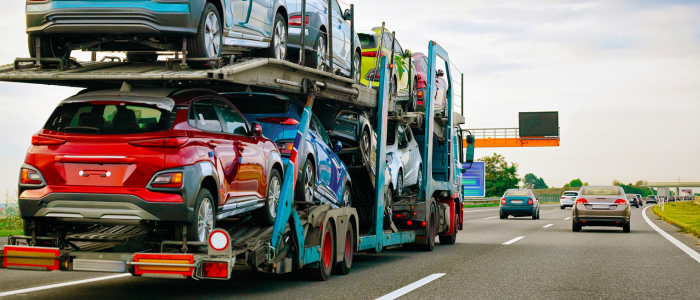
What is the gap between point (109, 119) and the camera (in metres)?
6.83

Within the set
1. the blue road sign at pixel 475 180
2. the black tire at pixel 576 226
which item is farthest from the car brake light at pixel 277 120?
the blue road sign at pixel 475 180

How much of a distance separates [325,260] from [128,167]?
371cm

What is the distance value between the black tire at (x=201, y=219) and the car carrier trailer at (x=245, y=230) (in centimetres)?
8

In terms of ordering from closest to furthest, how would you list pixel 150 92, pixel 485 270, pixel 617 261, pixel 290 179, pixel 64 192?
pixel 64 192 < pixel 150 92 < pixel 290 179 < pixel 485 270 < pixel 617 261

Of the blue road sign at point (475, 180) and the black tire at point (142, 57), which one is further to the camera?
the blue road sign at point (475, 180)

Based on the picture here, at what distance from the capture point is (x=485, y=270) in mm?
11258

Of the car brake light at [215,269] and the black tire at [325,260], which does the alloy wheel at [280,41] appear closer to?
the black tire at [325,260]

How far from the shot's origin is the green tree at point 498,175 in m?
112

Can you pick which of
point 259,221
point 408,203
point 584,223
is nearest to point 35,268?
point 259,221

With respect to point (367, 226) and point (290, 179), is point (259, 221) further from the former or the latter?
point (367, 226)

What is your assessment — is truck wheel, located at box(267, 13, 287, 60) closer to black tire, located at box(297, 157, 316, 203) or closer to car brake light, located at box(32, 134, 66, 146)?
black tire, located at box(297, 157, 316, 203)

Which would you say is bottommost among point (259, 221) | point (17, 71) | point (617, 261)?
point (617, 261)

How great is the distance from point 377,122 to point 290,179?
149 inches

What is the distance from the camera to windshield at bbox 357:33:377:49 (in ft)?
46.1
